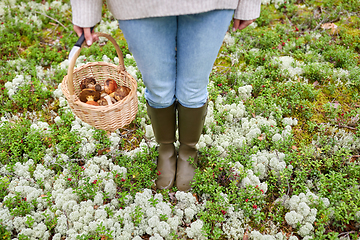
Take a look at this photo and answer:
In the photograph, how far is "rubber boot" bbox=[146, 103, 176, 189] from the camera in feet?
6.96

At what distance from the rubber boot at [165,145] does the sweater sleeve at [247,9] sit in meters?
0.87

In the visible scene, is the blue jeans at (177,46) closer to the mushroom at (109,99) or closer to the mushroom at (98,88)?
the mushroom at (109,99)

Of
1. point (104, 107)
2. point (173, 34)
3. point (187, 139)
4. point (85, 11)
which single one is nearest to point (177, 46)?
point (173, 34)

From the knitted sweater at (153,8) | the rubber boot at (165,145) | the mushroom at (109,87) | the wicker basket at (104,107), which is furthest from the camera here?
the mushroom at (109,87)

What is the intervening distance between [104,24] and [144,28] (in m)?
3.37

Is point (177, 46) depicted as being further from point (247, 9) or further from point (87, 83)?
point (87, 83)

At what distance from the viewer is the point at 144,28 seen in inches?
55.9

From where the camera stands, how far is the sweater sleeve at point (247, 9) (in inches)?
59.0

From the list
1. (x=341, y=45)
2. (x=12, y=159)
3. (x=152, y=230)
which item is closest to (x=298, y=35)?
(x=341, y=45)

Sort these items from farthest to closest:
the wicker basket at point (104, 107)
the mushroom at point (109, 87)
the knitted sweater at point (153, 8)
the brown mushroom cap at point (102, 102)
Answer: the mushroom at point (109, 87)
the brown mushroom cap at point (102, 102)
the wicker basket at point (104, 107)
the knitted sweater at point (153, 8)

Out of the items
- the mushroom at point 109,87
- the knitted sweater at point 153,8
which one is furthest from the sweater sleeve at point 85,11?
the mushroom at point 109,87

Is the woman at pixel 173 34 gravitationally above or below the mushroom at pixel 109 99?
above

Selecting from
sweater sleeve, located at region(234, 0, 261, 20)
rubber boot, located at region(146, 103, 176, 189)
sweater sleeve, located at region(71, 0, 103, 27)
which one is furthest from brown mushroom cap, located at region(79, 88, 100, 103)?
sweater sleeve, located at region(234, 0, 261, 20)

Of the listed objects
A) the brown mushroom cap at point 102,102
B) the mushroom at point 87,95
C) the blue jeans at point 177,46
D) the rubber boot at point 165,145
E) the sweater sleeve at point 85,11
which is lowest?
the rubber boot at point 165,145
